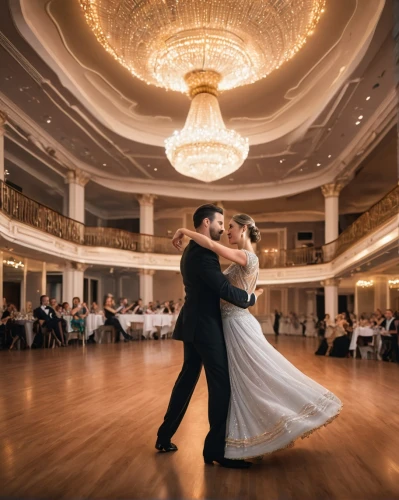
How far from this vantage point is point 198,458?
2.82m

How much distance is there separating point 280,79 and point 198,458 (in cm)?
1026

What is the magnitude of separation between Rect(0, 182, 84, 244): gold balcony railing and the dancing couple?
8925 millimetres

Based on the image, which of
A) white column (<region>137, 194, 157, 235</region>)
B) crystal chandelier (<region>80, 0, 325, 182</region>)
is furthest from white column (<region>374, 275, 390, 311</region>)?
crystal chandelier (<region>80, 0, 325, 182</region>)

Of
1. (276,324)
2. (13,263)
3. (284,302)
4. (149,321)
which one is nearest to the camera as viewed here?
(13,263)

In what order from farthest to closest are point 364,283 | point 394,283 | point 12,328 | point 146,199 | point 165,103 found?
point 146,199, point 364,283, point 394,283, point 165,103, point 12,328

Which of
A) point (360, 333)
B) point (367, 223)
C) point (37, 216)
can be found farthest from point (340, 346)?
point (37, 216)

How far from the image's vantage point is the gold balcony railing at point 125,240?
56.1 ft

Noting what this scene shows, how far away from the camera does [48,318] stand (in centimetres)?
1153

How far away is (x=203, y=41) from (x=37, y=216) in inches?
299

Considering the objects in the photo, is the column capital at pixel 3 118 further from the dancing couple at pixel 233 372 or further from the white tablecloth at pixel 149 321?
the dancing couple at pixel 233 372

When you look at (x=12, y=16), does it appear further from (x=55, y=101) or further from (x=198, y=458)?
(x=198, y=458)

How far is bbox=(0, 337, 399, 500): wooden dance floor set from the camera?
7.58 feet

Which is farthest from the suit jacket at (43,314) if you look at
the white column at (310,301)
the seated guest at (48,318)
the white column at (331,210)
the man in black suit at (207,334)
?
the white column at (310,301)

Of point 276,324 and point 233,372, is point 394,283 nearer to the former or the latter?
point 276,324
